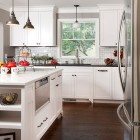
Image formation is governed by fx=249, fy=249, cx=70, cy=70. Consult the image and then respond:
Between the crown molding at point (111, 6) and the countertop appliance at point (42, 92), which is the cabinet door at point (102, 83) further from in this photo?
the countertop appliance at point (42, 92)

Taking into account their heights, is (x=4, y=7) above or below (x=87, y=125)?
above

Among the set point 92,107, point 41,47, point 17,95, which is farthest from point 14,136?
point 41,47

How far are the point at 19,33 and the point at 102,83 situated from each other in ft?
8.58

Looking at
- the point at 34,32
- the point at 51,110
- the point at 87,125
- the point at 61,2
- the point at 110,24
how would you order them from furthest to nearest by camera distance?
1. the point at 34,32
2. the point at 110,24
3. the point at 61,2
4. the point at 87,125
5. the point at 51,110

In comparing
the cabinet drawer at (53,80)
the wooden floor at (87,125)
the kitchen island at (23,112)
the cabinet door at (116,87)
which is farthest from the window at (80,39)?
the kitchen island at (23,112)

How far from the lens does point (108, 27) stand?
20.6 ft

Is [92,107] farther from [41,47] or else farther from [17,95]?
[17,95]

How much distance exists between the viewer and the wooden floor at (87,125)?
372 centimetres

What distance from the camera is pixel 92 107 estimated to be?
18.6 ft

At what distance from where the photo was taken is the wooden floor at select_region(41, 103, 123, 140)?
3.72 meters

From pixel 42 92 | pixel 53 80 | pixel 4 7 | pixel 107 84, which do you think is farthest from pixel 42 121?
pixel 4 7

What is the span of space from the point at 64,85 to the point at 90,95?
693 mm

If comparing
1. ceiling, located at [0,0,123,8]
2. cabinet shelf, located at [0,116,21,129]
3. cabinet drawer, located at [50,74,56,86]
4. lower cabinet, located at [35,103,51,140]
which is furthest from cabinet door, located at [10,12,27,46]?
cabinet shelf, located at [0,116,21,129]

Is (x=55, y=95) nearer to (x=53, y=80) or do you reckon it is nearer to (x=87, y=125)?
(x=53, y=80)
